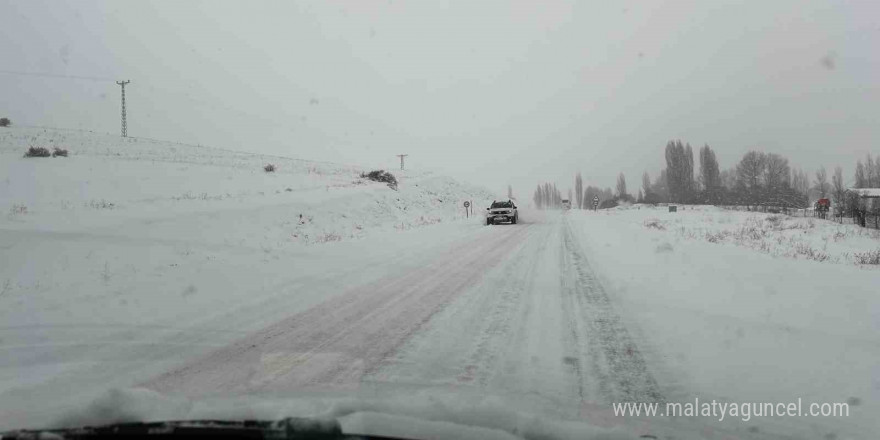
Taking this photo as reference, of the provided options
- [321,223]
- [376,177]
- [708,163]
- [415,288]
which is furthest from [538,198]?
[415,288]

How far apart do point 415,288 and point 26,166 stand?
25.1 m

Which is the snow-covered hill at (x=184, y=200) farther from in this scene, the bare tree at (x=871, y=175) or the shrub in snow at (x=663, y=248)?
the bare tree at (x=871, y=175)

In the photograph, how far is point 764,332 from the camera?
496 centimetres

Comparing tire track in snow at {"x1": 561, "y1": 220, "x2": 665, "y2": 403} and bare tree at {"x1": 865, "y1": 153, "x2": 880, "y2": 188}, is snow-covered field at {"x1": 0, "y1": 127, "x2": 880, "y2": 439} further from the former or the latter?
bare tree at {"x1": 865, "y1": 153, "x2": 880, "y2": 188}

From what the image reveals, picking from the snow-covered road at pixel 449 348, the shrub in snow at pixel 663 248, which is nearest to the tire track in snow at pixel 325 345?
the snow-covered road at pixel 449 348

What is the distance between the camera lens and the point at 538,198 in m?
182

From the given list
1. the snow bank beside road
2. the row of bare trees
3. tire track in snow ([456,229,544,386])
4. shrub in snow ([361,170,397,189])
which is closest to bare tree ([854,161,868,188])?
the row of bare trees

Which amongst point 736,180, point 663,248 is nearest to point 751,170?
point 736,180

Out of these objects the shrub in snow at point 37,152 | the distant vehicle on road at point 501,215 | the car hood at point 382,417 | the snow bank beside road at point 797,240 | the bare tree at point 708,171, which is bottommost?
the snow bank beside road at point 797,240

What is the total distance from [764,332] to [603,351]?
196 centimetres

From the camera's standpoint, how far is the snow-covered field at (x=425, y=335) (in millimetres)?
2939

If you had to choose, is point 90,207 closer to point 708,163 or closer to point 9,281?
point 9,281

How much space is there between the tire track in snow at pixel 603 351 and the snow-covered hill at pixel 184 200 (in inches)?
387

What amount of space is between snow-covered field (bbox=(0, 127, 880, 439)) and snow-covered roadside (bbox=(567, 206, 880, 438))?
0.03 metres
